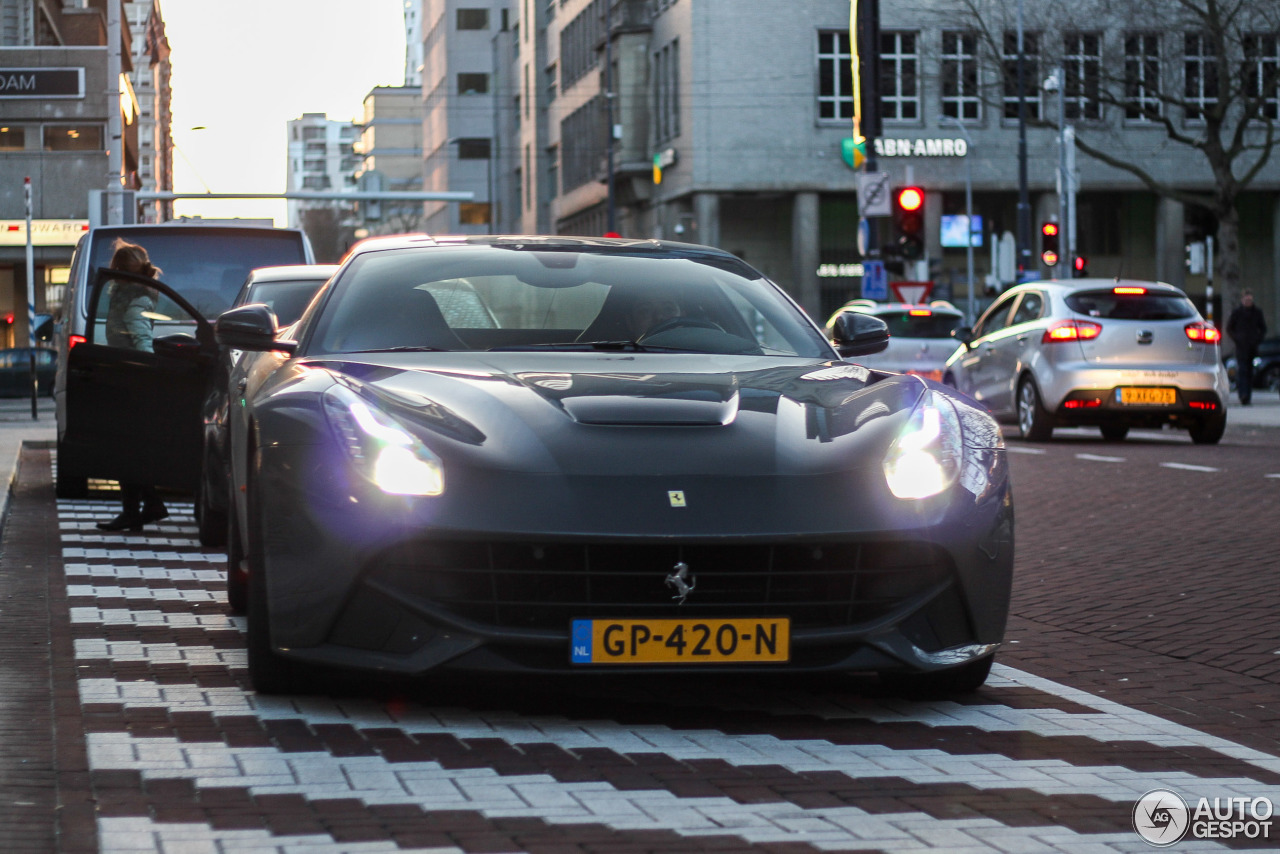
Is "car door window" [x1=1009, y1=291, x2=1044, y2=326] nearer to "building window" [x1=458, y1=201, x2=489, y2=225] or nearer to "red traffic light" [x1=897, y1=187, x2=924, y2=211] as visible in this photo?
"red traffic light" [x1=897, y1=187, x2=924, y2=211]

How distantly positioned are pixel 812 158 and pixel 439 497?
5842 cm

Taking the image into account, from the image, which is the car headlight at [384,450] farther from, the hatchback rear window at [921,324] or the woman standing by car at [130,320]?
the hatchback rear window at [921,324]

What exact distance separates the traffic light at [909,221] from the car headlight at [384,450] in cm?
2250

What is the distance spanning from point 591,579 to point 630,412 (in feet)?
1.64

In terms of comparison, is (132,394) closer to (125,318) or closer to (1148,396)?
(125,318)

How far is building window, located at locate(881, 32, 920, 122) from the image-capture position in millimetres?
62250

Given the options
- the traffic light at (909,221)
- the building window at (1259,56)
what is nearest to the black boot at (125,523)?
the traffic light at (909,221)

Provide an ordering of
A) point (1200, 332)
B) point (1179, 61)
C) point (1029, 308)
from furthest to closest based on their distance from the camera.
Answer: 1. point (1179, 61)
2. point (1029, 308)
3. point (1200, 332)

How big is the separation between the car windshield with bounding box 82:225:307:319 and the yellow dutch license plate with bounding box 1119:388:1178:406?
881 cm

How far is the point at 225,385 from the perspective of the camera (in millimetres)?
8938

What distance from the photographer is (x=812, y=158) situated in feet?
205

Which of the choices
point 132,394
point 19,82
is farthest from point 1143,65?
point 132,394

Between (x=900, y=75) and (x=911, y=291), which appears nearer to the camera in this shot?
(x=911, y=291)

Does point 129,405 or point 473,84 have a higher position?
point 473,84
